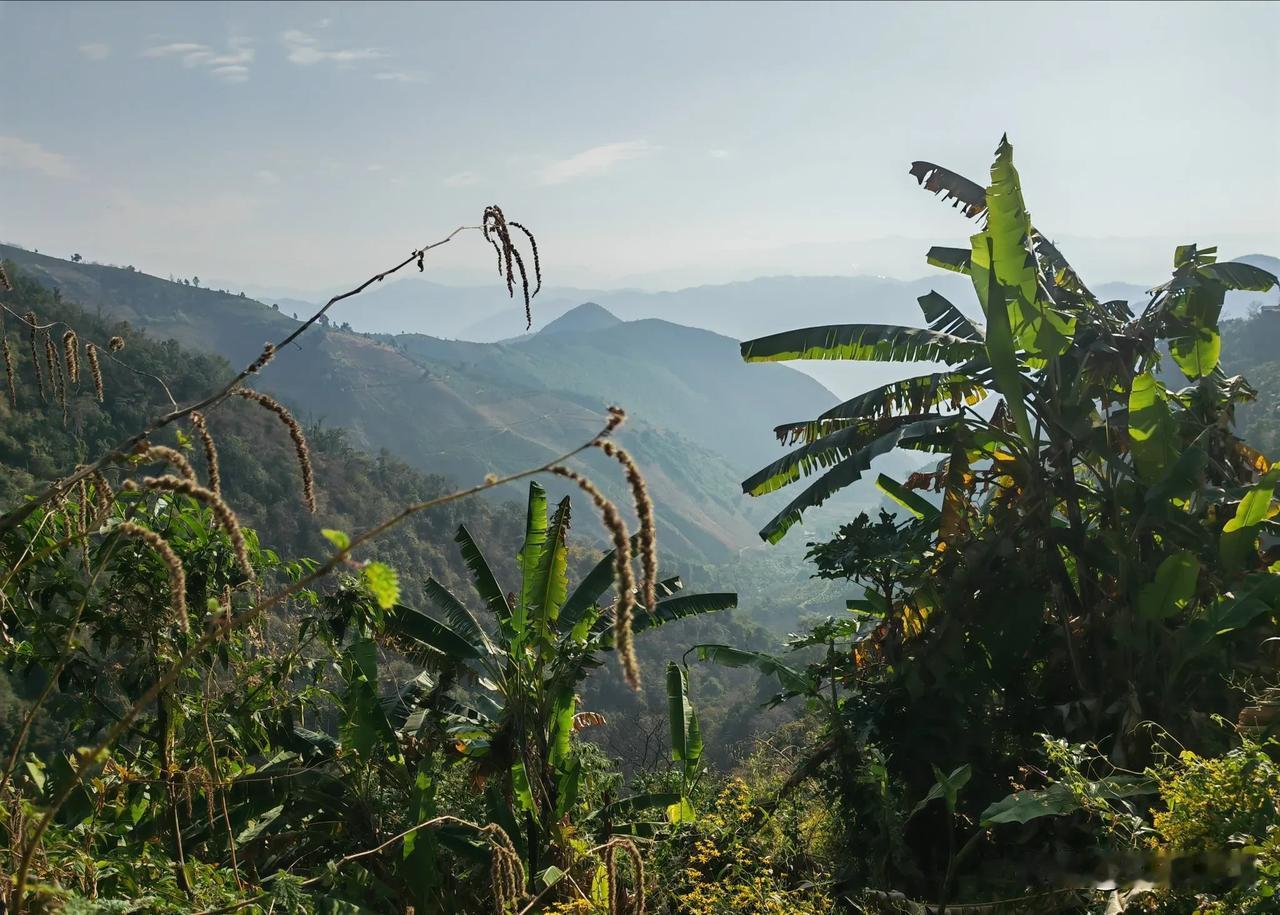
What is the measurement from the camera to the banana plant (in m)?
5.39

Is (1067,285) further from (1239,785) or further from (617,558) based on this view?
(617,558)

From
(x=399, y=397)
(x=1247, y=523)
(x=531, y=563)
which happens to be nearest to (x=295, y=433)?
(x=531, y=563)

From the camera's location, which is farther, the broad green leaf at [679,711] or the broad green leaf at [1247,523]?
the broad green leaf at [679,711]

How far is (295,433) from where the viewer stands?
148 centimetres

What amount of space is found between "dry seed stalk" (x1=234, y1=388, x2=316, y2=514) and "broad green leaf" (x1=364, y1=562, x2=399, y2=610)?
0.37 metres

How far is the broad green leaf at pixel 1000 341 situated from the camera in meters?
6.11

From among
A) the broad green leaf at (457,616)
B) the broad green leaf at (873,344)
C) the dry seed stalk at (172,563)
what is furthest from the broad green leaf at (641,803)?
the dry seed stalk at (172,563)

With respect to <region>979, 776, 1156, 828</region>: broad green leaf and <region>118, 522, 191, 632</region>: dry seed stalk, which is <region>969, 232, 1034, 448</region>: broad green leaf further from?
<region>118, 522, 191, 632</region>: dry seed stalk

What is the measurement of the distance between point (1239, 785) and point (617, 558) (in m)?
2.50

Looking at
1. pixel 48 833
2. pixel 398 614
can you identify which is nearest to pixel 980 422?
pixel 398 614

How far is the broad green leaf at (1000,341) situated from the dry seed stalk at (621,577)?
18.0 feet

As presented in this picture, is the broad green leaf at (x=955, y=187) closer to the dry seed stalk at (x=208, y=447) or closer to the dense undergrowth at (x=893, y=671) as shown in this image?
the dense undergrowth at (x=893, y=671)

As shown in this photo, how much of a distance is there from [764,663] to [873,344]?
241cm

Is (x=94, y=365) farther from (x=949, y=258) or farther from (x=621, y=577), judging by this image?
(x=949, y=258)
